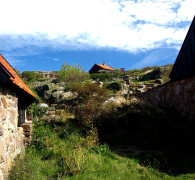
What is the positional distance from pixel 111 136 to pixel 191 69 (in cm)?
397

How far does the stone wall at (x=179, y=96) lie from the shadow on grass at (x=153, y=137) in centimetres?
32

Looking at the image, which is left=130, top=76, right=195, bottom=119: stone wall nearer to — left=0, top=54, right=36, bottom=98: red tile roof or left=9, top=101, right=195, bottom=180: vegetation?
left=9, top=101, right=195, bottom=180: vegetation

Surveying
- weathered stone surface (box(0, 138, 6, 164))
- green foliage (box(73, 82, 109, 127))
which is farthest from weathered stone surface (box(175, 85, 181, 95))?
weathered stone surface (box(0, 138, 6, 164))

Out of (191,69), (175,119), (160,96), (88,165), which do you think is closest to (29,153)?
(88,165)

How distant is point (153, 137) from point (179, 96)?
189 centimetres

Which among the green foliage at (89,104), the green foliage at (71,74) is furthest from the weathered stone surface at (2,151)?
the green foliage at (71,74)

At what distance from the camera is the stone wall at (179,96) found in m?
5.95

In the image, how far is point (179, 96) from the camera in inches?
267

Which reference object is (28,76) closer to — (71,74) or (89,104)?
(71,74)

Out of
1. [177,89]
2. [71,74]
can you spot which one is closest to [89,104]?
[177,89]

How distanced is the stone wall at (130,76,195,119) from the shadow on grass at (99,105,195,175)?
0.32m

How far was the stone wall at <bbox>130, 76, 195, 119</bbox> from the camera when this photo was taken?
19.5ft

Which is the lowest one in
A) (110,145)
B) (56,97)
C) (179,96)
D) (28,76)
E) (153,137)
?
(110,145)

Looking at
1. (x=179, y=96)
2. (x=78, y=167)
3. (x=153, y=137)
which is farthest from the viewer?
(x=179, y=96)
